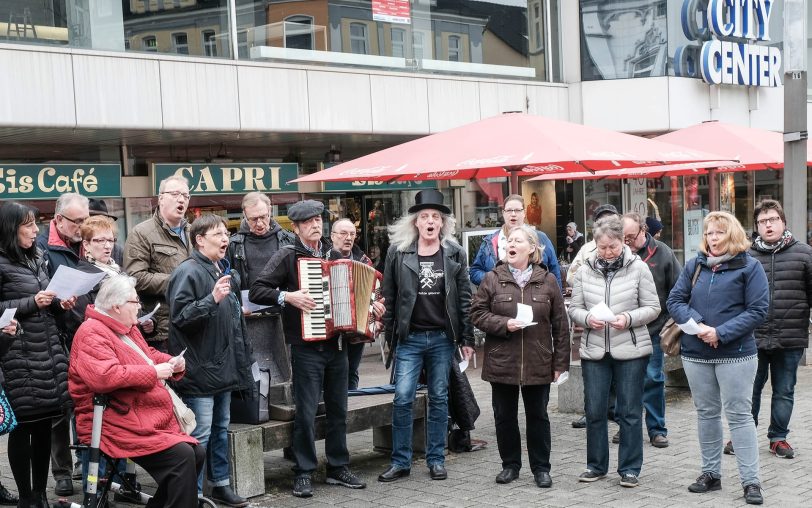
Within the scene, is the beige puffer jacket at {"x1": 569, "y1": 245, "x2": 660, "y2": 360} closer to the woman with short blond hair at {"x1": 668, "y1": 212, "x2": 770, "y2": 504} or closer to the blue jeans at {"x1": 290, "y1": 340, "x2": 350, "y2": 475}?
the woman with short blond hair at {"x1": 668, "y1": 212, "x2": 770, "y2": 504}

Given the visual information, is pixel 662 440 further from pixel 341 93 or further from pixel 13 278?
pixel 341 93

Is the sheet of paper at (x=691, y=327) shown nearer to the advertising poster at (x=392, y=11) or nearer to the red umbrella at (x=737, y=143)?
the red umbrella at (x=737, y=143)

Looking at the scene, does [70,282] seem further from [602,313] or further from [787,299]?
[787,299]

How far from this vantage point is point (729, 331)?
6145 millimetres

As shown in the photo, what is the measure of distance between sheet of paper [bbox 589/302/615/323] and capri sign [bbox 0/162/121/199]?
26.0ft

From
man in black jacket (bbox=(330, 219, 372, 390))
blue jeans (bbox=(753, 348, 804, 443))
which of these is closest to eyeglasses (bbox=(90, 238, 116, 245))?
man in black jacket (bbox=(330, 219, 372, 390))

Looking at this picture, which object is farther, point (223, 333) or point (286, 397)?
point (286, 397)

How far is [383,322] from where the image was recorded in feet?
23.5

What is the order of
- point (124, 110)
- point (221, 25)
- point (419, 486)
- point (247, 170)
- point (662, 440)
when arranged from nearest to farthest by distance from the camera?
1. point (419, 486)
2. point (662, 440)
3. point (124, 110)
4. point (221, 25)
5. point (247, 170)

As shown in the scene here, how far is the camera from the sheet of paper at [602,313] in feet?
21.1

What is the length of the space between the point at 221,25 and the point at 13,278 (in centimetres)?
786

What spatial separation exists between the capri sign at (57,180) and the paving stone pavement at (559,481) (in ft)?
14.3

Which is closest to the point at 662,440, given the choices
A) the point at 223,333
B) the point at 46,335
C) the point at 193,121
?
the point at 223,333

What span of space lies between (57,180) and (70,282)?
22.5ft
